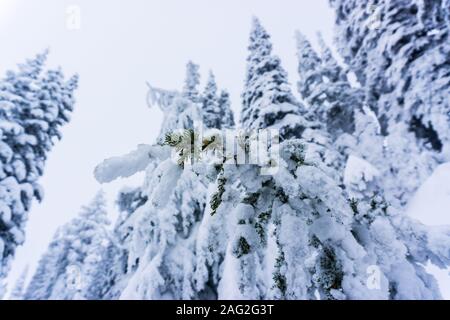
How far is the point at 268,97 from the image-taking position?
1278 cm

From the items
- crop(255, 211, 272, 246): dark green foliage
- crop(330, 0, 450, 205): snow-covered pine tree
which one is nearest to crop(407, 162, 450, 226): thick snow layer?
crop(330, 0, 450, 205): snow-covered pine tree

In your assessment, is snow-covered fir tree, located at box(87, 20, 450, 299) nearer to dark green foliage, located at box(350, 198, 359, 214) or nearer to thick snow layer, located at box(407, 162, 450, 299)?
dark green foliage, located at box(350, 198, 359, 214)

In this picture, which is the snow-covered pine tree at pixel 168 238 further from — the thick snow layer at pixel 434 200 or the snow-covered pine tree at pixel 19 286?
the snow-covered pine tree at pixel 19 286

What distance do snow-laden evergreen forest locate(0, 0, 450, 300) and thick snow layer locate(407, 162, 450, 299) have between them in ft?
0.26

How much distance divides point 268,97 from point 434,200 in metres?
7.30

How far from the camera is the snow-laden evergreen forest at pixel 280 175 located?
2.05 m

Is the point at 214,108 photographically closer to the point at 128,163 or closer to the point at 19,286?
the point at 128,163

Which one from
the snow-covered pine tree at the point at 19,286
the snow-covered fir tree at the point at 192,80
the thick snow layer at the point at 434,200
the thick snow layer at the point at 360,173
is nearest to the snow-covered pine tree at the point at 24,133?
the snow-covered fir tree at the point at 192,80

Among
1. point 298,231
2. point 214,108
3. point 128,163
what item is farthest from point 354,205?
point 214,108

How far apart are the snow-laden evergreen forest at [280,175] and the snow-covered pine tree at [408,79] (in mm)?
64

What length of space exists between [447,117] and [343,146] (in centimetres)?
513

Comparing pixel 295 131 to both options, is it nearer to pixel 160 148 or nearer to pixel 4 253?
pixel 160 148
